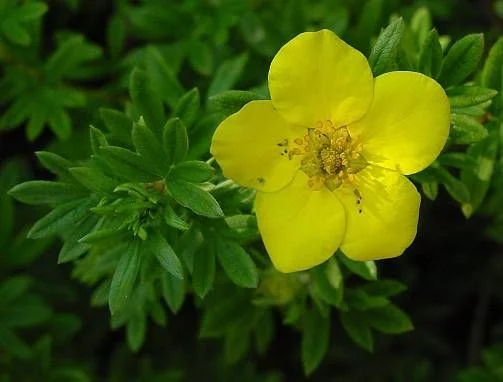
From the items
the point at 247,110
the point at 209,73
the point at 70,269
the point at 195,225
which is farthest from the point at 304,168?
the point at 70,269

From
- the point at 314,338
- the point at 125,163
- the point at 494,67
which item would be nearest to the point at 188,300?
the point at 314,338

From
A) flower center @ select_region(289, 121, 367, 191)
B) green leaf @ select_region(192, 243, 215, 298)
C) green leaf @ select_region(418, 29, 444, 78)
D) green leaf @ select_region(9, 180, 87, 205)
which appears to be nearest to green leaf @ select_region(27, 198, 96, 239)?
green leaf @ select_region(9, 180, 87, 205)

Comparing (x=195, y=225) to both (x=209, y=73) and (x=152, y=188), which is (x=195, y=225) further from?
(x=209, y=73)

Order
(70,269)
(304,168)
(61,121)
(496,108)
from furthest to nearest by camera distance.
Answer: (70,269)
(61,121)
(496,108)
(304,168)

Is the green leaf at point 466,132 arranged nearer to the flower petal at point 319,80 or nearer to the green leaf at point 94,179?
the flower petal at point 319,80

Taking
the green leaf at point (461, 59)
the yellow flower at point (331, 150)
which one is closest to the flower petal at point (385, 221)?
the yellow flower at point (331, 150)
